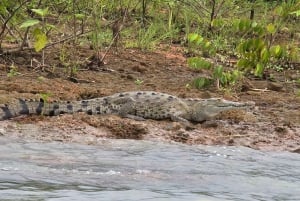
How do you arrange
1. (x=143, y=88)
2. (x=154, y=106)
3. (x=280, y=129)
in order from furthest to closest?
1. (x=143, y=88)
2. (x=154, y=106)
3. (x=280, y=129)

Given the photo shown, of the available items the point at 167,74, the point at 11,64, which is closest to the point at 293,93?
the point at 167,74

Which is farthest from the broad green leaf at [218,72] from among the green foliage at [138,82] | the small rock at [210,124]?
the green foliage at [138,82]

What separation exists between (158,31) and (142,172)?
6971 millimetres

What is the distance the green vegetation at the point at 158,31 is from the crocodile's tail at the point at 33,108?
40.5 inches

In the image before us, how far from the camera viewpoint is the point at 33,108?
7070mm

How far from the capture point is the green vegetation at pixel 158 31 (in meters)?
8.51

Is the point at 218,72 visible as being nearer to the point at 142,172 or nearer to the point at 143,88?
the point at 143,88

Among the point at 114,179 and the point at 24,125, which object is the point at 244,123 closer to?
the point at 24,125

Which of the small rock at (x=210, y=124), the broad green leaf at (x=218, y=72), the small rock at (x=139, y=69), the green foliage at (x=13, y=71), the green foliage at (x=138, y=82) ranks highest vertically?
the broad green leaf at (x=218, y=72)

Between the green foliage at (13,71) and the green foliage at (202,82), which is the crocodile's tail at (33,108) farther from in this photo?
the green foliage at (202,82)

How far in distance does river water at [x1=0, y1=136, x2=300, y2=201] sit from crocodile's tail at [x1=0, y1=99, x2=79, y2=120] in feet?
2.66

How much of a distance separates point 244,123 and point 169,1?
3623 mm

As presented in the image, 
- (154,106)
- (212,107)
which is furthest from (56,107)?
(212,107)

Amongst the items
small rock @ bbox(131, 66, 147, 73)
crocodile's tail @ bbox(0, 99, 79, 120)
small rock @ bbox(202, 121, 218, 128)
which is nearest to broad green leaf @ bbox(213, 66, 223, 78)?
small rock @ bbox(202, 121, 218, 128)
